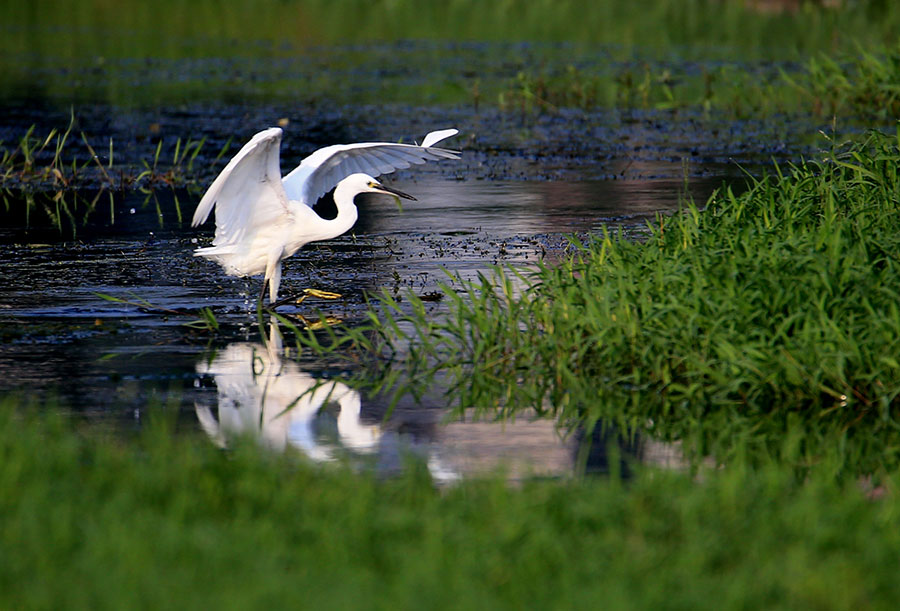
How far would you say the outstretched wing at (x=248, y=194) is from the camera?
9.00 metres

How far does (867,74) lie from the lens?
18.8 meters

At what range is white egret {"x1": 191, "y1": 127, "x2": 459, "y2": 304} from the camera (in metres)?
9.66

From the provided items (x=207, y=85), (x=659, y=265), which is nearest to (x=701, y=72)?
(x=207, y=85)

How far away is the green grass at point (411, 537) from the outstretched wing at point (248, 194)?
3131 millimetres

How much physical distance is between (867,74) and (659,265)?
11.6 meters

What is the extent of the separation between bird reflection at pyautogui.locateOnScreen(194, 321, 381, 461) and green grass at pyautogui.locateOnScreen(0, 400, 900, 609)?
0.71 meters

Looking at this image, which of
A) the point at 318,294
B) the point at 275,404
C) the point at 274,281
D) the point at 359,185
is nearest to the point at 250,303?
the point at 274,281

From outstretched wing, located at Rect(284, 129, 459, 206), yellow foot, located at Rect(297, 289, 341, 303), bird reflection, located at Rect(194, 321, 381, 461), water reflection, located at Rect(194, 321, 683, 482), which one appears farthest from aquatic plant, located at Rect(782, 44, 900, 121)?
water reflection, located at Rect(194, 321, 683, 482)

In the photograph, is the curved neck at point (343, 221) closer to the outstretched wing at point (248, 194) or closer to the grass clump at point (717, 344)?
the outstretched wing at point (248, 194)

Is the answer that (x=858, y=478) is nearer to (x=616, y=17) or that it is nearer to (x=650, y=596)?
(x=650, y=596)

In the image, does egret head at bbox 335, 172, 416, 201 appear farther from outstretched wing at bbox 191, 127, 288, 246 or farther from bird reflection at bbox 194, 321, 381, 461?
bird reflection at bbox 194, 321, 381, 461

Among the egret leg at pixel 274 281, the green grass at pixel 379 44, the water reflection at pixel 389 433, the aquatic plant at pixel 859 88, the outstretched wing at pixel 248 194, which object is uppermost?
the green grass at pixel 379 44

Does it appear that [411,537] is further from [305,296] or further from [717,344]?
[305,296]

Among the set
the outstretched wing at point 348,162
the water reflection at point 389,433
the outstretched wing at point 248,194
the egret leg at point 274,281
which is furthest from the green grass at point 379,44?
the water reflection at point 389,433
